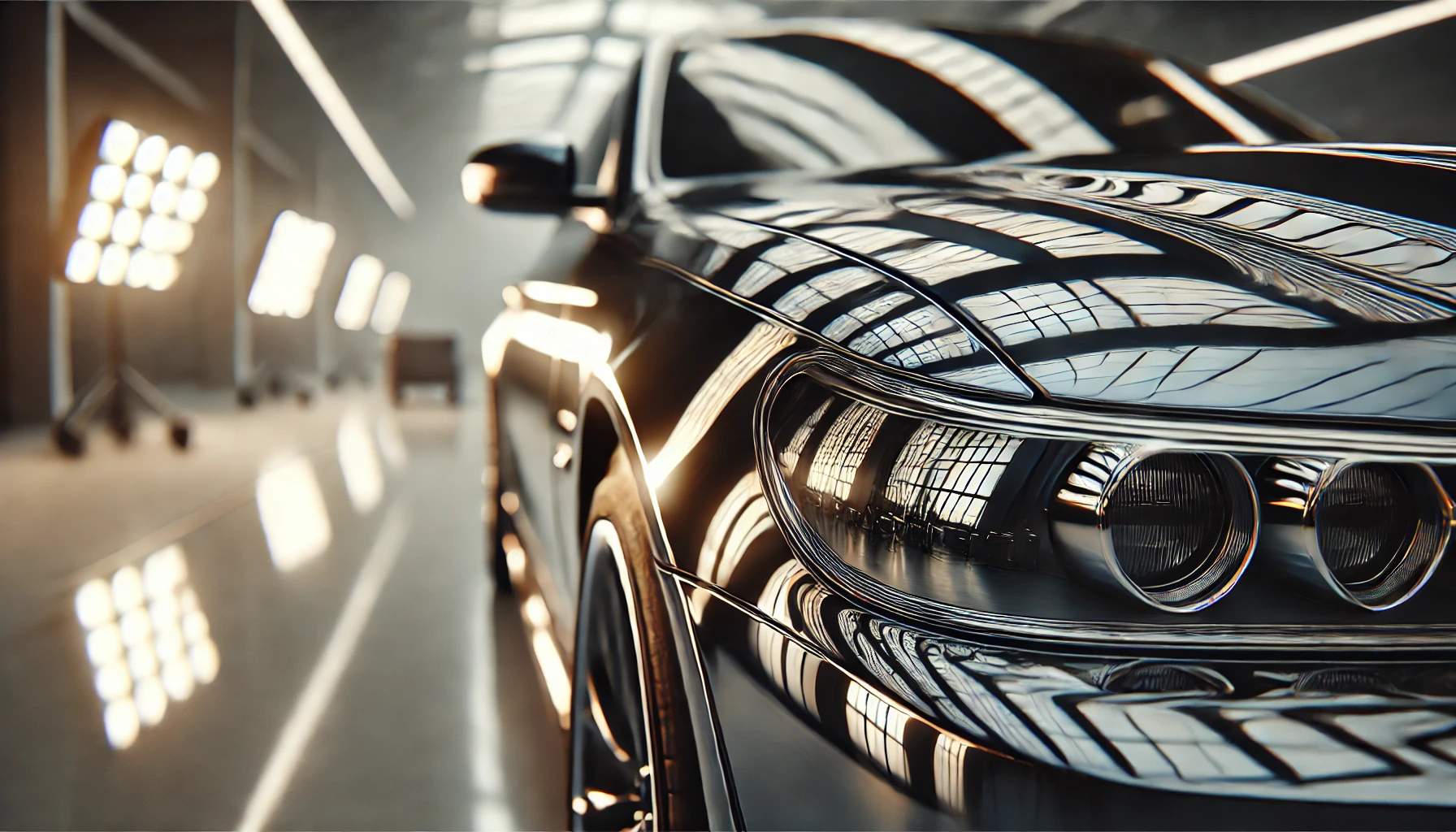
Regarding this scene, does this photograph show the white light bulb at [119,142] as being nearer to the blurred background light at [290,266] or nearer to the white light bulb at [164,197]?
the white light bulb at [164,197]

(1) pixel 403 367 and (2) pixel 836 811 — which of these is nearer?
(2) pixel 836 811

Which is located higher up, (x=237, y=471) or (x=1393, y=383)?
(x=1393, y=383)

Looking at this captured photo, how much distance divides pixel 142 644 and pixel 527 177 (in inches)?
68.0

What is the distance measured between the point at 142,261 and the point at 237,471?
8.86 ft

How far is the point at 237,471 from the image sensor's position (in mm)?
5691

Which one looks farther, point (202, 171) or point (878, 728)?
point (202, 171)

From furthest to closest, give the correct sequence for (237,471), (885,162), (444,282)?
(444,282)
(237,471)
(885,162)

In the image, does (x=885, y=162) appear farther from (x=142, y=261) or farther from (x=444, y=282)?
(x=444, y=282)

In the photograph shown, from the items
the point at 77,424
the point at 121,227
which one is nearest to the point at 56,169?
the point at 121,227

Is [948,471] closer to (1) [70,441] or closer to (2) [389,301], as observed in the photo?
(1) [70,441]

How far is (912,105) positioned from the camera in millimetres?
1775

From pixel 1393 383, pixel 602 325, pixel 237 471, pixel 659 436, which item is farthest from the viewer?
pixel 237 471

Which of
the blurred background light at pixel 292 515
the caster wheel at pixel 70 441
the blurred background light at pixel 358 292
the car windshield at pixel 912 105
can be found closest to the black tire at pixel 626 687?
the car windshield at pixel 912 105

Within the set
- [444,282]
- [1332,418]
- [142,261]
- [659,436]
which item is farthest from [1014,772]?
[444,282]
